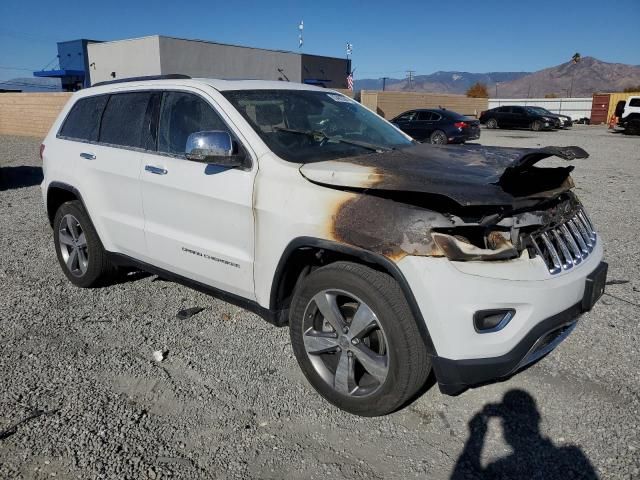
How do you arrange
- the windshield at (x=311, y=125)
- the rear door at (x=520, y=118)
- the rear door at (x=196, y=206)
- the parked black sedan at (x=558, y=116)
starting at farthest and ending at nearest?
the rear door at (x=520, y=118), the parked black sedan at (x=558, y=116), the windshield at (x=311, y=125), the rear door at (x=196, y=206)

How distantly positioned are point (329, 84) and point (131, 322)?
153 ft

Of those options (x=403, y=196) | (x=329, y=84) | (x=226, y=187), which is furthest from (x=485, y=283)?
(x=329, y=84)

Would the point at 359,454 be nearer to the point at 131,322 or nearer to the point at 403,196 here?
the point at 403,196

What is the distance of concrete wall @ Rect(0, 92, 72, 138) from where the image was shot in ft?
74.7

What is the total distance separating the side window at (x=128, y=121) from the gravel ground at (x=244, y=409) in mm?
1379

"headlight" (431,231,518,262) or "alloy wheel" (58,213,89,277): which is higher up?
"headlight" (431,231,518,262)

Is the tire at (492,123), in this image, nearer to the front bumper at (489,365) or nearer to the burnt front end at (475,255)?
the burnt front end at (475,255)

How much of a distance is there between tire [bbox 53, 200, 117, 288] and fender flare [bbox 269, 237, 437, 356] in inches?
83.9

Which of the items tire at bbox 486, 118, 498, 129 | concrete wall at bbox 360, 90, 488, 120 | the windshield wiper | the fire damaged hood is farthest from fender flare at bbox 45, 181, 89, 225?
tire at bbox 486, 118, 498, 129

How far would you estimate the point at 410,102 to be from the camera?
120 feet

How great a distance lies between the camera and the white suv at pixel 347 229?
8.41ft

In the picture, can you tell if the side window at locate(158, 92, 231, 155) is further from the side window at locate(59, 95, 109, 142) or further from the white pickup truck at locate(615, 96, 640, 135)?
the white pickup truck at locate(615, 96, 640, 135)

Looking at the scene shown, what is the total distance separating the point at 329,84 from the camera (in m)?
48.5

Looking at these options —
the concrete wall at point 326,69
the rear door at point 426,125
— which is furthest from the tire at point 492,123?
the concrete wall at point 326,69
